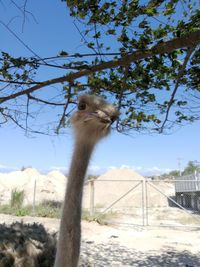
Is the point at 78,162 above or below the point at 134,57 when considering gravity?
below

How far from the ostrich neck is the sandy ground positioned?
376 cm

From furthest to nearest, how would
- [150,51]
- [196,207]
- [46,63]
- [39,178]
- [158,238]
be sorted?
[39,178]
[196,207]
[158,238]
[46,63]
[150,51]

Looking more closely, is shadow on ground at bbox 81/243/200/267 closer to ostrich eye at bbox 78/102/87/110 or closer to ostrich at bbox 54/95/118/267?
ostrich at bbox 54/95/118/267

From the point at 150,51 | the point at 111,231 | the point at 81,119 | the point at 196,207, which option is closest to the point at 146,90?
the point at 150,51

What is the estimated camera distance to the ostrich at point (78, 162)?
75.1 inches

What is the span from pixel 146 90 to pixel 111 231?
7079mm

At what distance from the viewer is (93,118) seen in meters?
1.96

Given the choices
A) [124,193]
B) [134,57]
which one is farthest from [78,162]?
[124,193]

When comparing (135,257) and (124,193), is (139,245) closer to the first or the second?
(135,257)

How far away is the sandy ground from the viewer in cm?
714

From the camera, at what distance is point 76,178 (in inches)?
80.0

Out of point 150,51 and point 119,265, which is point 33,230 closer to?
point 150,51

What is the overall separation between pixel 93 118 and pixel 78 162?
250mm

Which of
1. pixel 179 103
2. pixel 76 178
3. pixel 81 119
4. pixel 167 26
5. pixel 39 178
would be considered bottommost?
pixel 76 178
